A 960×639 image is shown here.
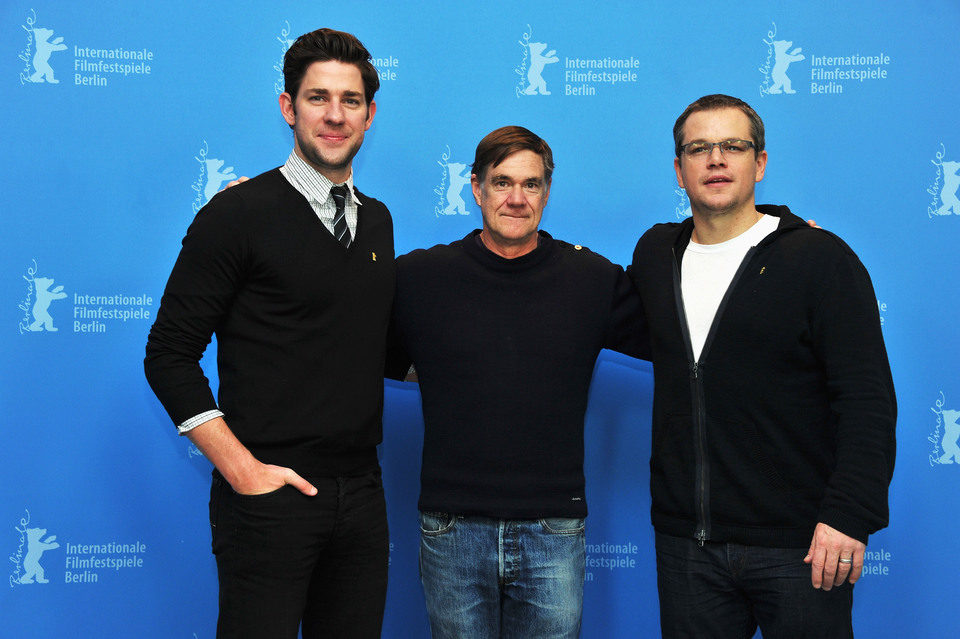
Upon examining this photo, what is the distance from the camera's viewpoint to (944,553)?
92.3 inches

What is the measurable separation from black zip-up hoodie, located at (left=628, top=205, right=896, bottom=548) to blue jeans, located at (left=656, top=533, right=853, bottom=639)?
0.13 ft

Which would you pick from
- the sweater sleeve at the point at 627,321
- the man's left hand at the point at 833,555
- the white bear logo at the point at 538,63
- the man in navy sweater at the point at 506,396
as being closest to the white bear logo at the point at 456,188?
the white bear logo at the point at 538,63

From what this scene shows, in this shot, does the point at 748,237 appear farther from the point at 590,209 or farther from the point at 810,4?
the point at 810,4

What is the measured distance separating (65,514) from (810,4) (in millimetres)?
2863

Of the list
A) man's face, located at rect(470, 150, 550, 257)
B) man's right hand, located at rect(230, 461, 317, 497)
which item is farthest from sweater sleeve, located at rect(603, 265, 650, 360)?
man's right hand, located at rect(230, 461, 317, 497)

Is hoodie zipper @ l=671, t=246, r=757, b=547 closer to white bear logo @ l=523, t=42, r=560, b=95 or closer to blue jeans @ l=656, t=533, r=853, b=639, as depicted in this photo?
blue jeans @ l=656, t=533, r=853, b=639

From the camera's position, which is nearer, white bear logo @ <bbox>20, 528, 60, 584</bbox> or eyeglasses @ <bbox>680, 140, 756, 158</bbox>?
eyeglasses @ <bbox>680, 140, 756, 158</bbox>

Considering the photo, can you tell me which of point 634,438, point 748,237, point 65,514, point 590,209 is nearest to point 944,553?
point 634,438

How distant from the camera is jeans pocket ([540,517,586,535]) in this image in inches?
66.2

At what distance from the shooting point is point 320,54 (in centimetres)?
162

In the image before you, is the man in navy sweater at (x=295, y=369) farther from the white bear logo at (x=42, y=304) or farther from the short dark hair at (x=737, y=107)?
the white bear logo at (x=42, y=304)

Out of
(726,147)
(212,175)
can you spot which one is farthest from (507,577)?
(212,175)

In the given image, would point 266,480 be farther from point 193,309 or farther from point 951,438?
point 951,438

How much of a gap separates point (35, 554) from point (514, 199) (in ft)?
6.08
